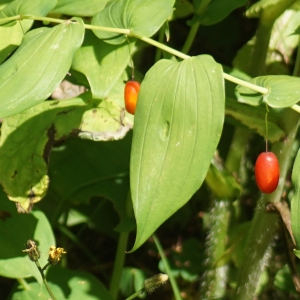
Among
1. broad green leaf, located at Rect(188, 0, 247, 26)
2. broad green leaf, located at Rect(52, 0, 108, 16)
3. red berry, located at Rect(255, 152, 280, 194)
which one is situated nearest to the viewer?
red berry, located at Rect(255, 152, 280, 194)

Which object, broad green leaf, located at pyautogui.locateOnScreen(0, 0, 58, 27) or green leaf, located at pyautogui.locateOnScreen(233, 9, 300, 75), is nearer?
broad green leaf, located at pyautogui.locateOnScreen(0, 0, 58, 27)

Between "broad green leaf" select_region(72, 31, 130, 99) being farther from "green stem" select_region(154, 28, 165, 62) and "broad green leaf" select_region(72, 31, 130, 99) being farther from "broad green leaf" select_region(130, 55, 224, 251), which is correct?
"broad green leaf" select_region(130, 55, 224, 251)

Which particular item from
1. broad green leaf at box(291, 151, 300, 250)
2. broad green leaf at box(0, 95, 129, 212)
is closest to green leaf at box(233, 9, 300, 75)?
broad green leaf at box(0, 95, 129, 212)

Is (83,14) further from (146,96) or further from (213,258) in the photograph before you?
(213,258)

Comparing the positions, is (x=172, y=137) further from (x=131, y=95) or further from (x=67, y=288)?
(x=67, y=288)

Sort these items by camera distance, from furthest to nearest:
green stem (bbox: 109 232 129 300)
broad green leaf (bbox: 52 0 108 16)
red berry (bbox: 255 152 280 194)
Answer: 1. green stem (bbox: 109 232 129 300)
2. broad green leaf (bbox: 52 0 108 16)
3. red berry (bbox: 255 152 280 194)

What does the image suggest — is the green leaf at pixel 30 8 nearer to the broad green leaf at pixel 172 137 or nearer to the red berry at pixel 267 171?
the broad green leaf at pixel 172 137

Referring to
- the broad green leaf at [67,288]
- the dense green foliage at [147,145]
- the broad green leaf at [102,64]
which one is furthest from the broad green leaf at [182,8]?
the broad green leaf at [67,288]
